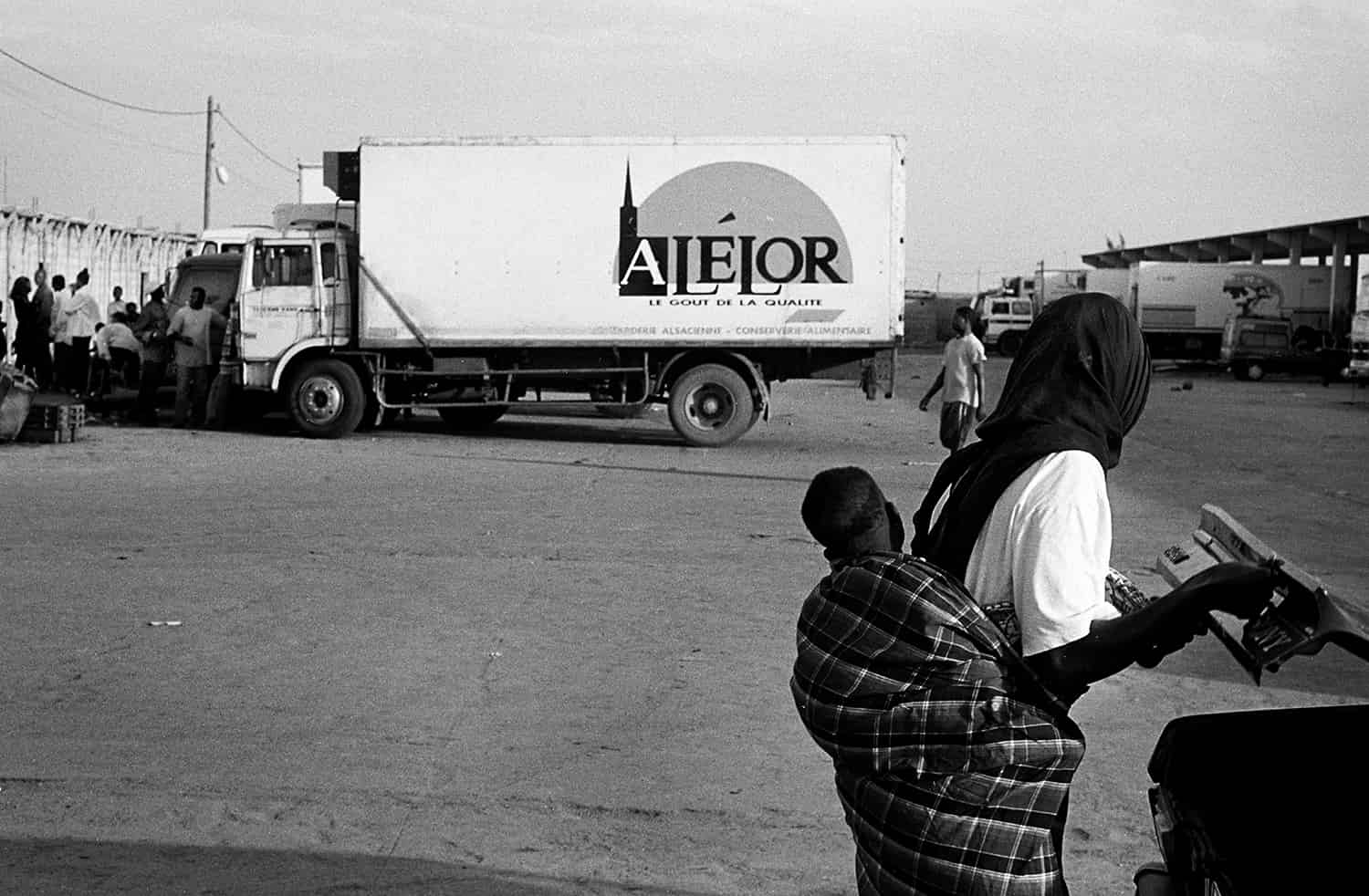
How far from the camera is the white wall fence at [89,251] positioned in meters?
29.6

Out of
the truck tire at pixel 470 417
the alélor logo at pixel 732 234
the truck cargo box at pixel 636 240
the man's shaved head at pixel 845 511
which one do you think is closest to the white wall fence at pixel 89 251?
the truck tire at pixel 470 417

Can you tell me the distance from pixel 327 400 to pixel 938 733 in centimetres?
1792

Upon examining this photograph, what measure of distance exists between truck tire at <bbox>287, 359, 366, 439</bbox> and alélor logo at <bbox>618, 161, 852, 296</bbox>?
3.64 m

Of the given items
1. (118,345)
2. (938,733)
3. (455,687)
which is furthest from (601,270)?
(938,733)

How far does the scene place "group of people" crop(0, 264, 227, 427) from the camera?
839 inches

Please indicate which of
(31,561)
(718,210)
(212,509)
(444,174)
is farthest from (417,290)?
(31,561)

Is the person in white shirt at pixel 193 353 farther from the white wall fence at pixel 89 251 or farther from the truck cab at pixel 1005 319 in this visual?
the truck cab at pixel 1005 319

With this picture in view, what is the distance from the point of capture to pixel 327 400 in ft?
66.2

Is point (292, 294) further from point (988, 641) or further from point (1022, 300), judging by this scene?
point (1022, 300)

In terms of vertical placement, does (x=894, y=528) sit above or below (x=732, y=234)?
below

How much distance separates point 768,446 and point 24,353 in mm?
11417

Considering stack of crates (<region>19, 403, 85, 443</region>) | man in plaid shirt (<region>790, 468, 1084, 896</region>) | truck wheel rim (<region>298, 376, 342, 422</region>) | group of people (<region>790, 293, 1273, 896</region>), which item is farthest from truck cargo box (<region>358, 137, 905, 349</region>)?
man in plaid shirt (<region>790, 468, 1084, 896</region>)

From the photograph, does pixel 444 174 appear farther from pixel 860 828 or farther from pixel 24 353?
pixel 860 828

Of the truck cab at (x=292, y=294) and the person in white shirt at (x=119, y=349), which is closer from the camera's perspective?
the truck cab at (x=292, y=294)
